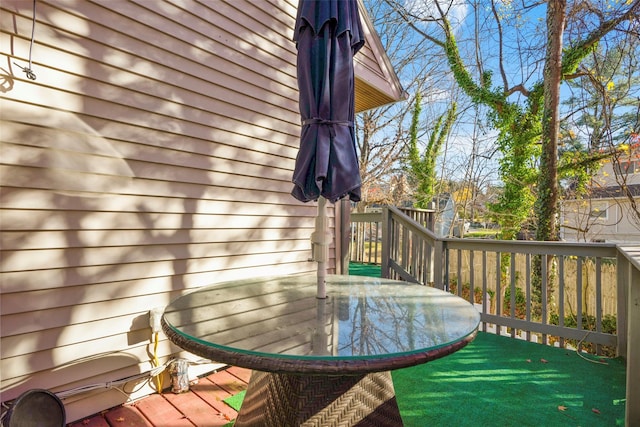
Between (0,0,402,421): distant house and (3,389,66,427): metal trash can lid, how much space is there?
0.16 metres

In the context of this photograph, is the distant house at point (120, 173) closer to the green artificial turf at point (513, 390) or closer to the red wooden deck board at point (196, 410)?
the red wooden deck board at point (196, 410)

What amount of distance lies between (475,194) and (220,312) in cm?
1388

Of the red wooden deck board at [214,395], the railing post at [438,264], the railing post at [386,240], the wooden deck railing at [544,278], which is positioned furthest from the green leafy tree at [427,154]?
the red wooden deck board at [214,395]

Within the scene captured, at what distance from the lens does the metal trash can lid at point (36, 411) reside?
5.71ft

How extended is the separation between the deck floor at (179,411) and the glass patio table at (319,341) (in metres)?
0.75

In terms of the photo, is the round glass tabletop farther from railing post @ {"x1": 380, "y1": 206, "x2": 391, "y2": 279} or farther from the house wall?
railing post @ {"x1": 380, "y1": 206, "x2": 391, "y2": 279}

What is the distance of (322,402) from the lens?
54.4 inches

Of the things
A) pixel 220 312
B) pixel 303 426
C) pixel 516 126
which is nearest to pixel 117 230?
pixel 220 312

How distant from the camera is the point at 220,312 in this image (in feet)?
5.01

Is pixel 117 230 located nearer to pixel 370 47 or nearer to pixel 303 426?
pixel 303 426

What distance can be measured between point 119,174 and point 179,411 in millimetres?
1615

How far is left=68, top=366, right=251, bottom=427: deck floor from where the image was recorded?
218 centimetres

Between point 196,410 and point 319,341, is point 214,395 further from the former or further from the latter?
point 319,341

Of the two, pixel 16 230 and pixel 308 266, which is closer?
pixel 16 230
